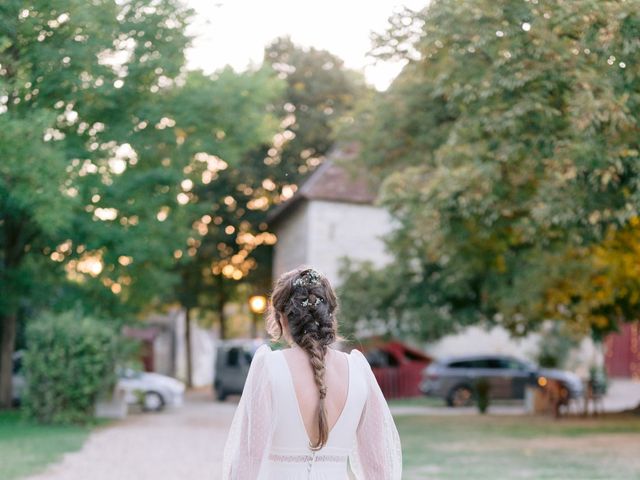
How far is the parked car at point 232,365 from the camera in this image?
125ft

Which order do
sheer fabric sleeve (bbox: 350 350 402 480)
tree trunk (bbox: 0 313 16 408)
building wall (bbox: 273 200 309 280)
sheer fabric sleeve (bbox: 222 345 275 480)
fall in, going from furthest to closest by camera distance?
building wall (bbox: 273 200 309 280)
tree trunk (bbox: 0 313 16 408)
sheer fabric sleeve (bbox: 350 350 402 480)
sheer fabric sleeve (bbox: 222 345 275 480)

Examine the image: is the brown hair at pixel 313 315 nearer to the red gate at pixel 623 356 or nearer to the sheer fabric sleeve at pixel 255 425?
the sheer fabric sleeve at pixel 255 425

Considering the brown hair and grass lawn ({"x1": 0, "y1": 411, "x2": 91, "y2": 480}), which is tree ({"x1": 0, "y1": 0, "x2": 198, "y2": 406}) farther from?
the brown hair

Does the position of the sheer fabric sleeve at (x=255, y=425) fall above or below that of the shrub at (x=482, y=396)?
above

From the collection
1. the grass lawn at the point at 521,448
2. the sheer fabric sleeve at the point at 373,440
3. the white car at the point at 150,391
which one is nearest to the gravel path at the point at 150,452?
the grass lawn at the point at 521,448

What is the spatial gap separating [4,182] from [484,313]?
47.3ft

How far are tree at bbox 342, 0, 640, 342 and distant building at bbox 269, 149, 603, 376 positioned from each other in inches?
607

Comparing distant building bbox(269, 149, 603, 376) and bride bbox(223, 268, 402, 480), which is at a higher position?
distant building bbox(269, 149, 603, 376)

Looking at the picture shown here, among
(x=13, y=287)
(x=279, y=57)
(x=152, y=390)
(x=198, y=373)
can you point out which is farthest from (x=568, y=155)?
(x=198, y=373)

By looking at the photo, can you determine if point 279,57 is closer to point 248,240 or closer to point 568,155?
point 248,240

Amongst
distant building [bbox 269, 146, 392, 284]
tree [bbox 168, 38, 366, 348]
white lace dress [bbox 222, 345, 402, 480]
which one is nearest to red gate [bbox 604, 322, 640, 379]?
distant building [bbox 269, 146, 392, 284]

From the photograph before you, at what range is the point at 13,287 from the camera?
27750 mm

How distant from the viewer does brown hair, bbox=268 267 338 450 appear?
4.12 m

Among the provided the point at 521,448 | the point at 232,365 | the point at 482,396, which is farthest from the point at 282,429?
the point at 232,365
